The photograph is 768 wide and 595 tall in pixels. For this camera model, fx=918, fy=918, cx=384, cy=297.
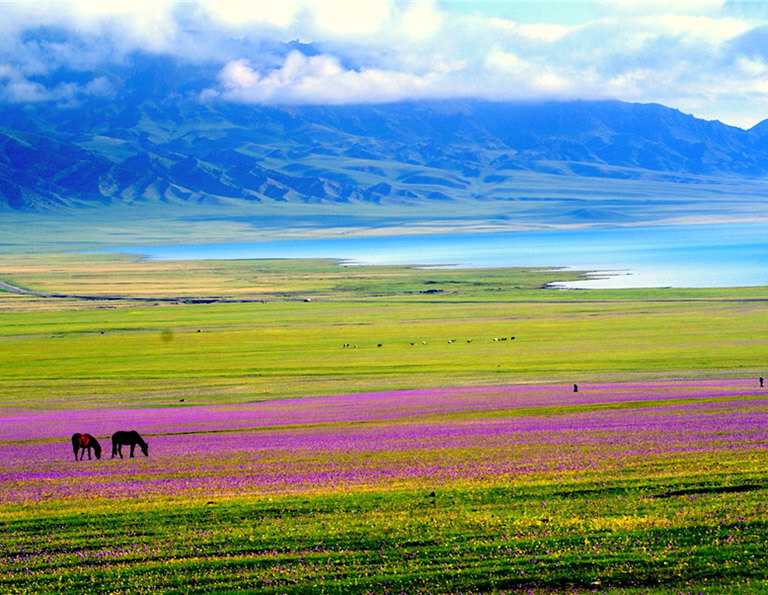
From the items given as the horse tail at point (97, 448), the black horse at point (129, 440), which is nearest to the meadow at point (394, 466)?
the horse tail at point (97, 448)

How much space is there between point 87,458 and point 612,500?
15.8 metres

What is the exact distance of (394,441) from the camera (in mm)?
26547

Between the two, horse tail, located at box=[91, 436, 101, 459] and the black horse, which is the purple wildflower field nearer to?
horse tail, located at box=[91, 436, 101, 459]

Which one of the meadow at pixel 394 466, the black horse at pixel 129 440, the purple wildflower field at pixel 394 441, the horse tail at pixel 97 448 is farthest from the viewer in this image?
the black horse at pixel 129 440

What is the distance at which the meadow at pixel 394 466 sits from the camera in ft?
41.8

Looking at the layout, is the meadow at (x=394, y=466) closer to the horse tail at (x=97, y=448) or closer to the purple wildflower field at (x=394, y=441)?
the purple wildflower field at (x=394, y=441)

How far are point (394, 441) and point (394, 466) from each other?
483cm

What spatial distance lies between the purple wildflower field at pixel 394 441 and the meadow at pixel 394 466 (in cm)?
14

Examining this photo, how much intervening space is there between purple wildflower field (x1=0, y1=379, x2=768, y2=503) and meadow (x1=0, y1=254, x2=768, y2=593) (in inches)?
5.3

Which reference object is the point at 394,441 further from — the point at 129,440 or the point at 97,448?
the point at 97,448

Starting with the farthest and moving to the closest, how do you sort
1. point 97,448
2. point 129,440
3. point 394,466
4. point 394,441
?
point 394,441 → point 129,440 → point 97,448 → point 394,466

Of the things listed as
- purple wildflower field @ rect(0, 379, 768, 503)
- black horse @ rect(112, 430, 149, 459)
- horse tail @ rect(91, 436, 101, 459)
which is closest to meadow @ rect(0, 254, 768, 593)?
purple wildflower field @ rect(0, 379, 768, 503)

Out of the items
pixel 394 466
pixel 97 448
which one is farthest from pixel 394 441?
pixel 97 448

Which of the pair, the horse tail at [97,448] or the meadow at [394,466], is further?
the horse tail at [97,448]
